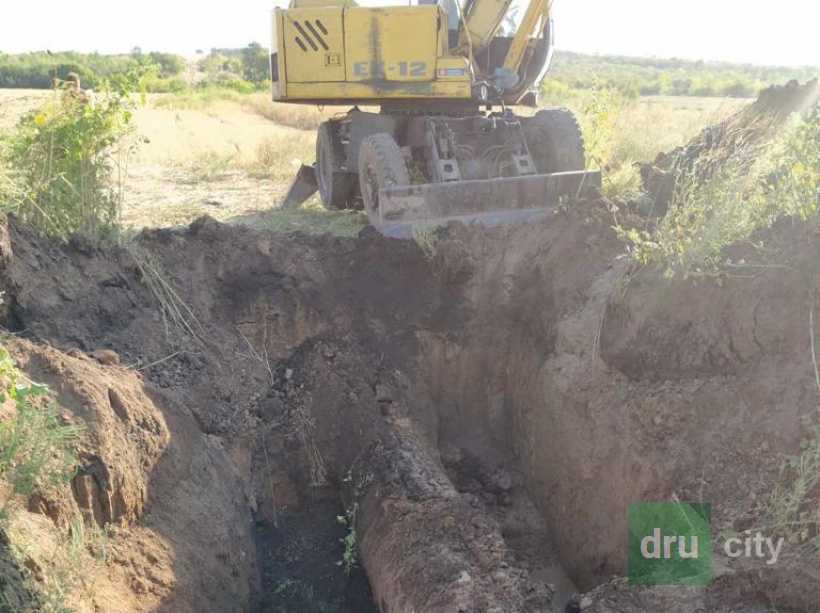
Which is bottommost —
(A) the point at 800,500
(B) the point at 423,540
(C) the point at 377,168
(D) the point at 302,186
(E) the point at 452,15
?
(B) the point at 423,540

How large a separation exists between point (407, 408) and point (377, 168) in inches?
111

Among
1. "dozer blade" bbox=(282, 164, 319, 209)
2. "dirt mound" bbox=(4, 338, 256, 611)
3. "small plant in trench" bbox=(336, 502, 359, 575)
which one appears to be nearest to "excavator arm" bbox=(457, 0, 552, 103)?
"dozer blade" bbox=(282, 164, 319, 209)

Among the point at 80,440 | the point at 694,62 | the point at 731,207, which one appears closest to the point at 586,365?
the point at 731,207

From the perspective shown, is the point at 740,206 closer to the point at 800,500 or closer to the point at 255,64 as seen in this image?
the point at 800,500

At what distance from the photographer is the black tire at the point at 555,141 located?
8242mm

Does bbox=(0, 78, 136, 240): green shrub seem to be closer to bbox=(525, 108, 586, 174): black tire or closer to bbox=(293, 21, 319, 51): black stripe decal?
bbox=(293, 21, 319, 51): black stripe decal

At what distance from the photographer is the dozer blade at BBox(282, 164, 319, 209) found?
10164 mm

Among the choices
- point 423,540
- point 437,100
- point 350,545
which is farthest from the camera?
point 437,100

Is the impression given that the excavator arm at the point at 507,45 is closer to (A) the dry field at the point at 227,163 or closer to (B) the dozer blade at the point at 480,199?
(B) the dozer blade at the point at 480,199

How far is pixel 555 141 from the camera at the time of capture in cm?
831

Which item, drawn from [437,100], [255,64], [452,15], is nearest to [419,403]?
[437,100]

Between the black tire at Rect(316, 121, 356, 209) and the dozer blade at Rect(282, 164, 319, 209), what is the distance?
485mm

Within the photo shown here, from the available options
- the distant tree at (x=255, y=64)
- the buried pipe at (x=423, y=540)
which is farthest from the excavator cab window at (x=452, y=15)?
the distant tree at (x=255, y=64)

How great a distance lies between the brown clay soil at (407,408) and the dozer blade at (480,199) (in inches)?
17.3
